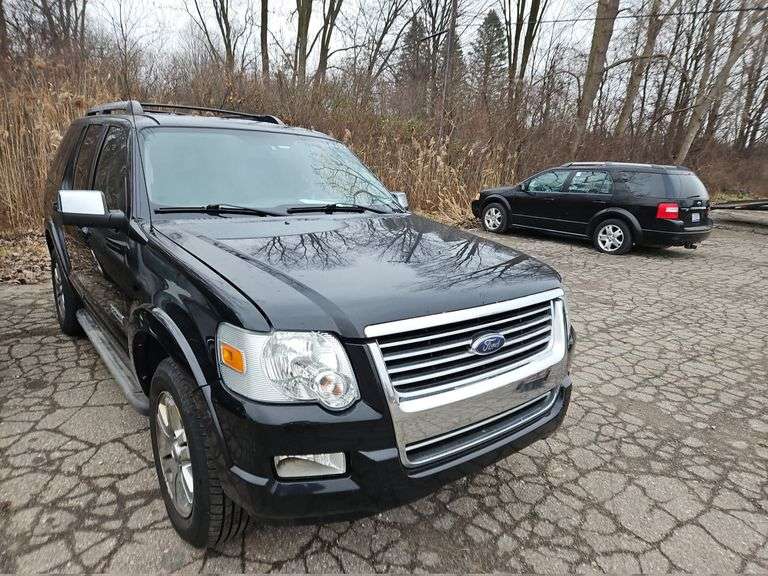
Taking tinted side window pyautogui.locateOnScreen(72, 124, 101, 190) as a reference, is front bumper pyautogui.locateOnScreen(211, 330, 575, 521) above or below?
below

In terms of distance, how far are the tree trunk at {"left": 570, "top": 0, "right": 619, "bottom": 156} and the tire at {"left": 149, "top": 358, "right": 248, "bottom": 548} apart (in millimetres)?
15915

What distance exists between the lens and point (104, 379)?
3.51 metres

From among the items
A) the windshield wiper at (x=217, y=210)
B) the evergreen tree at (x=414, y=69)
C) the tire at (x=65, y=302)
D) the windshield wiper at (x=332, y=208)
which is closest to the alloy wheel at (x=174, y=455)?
the windshield wiper at (x=217, y=210)

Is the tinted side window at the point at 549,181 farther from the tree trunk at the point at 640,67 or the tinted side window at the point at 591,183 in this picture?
the tree trunk at the point at 640,67

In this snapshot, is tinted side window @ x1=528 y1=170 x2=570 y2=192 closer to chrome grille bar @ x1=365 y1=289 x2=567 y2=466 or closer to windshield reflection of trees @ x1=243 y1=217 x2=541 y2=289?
windshield reflection of trees @ x1=243 y1=217 x2=541 y2=289

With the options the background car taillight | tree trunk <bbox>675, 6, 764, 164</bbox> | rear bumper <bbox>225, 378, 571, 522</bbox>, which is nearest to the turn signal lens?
rear bumper <bbox>225, 378, 571, 522</bbox>

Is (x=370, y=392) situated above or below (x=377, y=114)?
below

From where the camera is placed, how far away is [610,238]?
9.38 m

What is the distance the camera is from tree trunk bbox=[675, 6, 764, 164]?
1659cm

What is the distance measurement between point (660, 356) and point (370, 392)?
12.5 feet

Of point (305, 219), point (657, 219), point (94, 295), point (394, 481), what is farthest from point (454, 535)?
point (657, 219)

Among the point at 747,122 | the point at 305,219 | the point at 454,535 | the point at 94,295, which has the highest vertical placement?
the point at 747,122

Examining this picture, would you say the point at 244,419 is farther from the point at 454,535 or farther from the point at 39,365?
the point at 39,365

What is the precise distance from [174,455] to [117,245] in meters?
1.24
